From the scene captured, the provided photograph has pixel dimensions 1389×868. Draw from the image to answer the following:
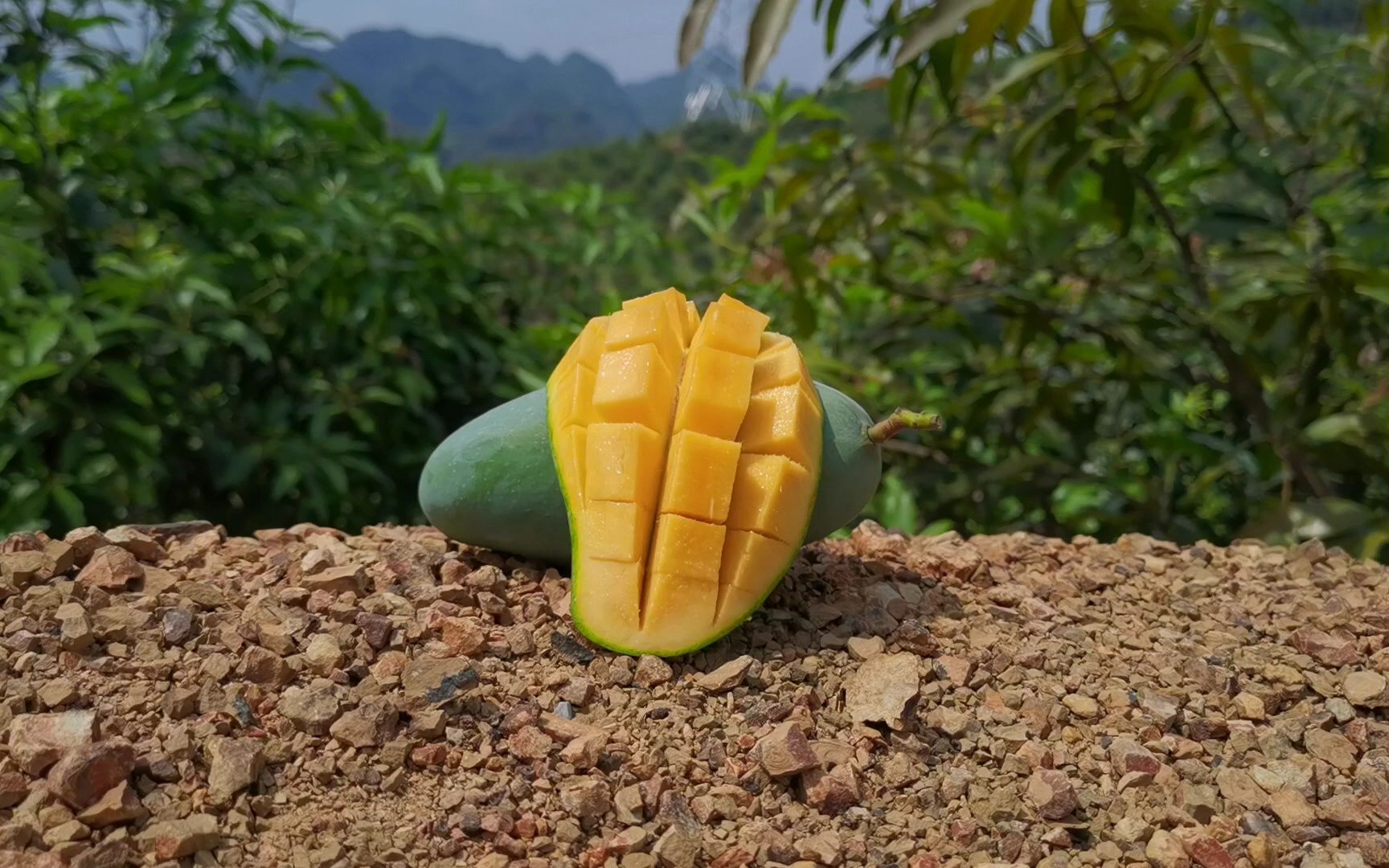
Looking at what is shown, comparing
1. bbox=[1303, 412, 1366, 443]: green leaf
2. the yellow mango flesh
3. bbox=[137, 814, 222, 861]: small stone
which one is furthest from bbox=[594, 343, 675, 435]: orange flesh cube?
bbox=[1303, 412, 1366, 443]: green leaf

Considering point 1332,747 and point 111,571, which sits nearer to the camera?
point 1332,747

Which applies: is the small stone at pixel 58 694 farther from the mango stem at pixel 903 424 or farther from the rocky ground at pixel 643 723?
the mango stem at pixel 903 424

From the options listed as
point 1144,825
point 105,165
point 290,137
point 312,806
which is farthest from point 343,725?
point 290,137

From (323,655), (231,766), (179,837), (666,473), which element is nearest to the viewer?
(179,837)

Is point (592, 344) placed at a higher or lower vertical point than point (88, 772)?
higher

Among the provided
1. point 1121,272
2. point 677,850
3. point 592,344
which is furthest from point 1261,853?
point 1121,272

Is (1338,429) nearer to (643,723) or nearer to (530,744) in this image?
(643,723)
